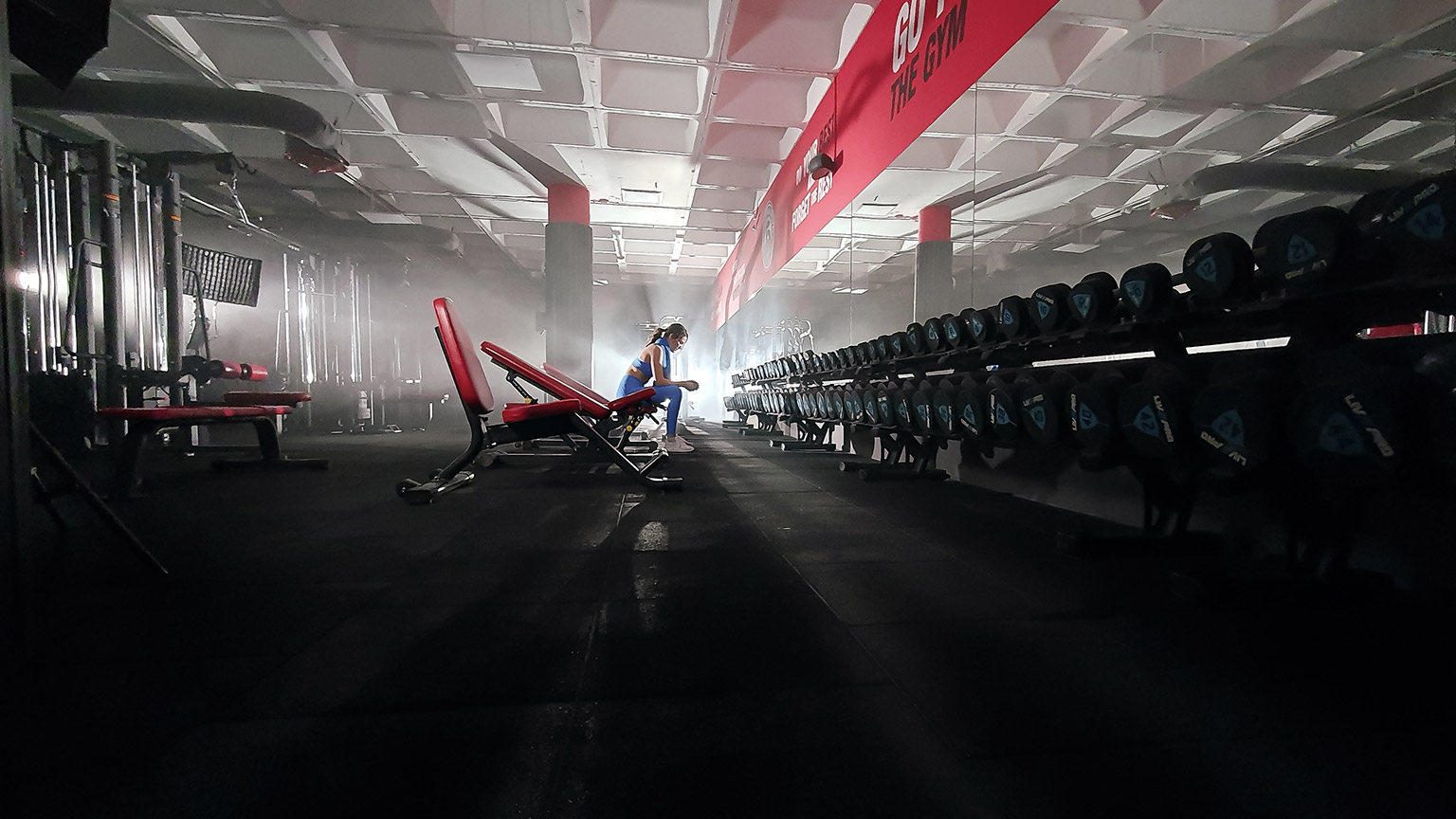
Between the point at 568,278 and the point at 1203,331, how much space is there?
5.75m

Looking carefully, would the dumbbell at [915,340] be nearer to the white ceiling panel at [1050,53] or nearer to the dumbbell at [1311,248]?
the dumbbell at [1311,248]

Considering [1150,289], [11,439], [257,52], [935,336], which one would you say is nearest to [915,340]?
[935,336]

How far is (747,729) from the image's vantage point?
0.78 meters

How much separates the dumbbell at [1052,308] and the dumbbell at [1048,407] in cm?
21

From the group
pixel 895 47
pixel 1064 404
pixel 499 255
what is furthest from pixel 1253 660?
pixel 499 255

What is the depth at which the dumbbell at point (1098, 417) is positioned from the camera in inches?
60.2

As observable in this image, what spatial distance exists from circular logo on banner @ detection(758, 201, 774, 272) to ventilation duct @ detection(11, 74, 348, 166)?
3.87 m

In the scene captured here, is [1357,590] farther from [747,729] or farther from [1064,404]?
[747,729]

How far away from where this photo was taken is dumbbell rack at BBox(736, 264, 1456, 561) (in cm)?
111

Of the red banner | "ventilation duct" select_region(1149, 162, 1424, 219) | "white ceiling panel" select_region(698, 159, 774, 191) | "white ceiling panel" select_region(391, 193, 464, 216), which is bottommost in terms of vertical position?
"ventilation duct" select_region(1149, 162, 1424, 219)

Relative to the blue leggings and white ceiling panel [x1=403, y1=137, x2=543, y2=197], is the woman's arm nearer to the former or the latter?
the blue leggings

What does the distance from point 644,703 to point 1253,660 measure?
3.69ft

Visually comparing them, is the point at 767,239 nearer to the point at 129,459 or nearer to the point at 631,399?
the point at 631,399

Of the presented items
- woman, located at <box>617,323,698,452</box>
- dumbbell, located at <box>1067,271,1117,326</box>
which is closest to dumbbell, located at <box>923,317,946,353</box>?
dumbbell, located at <box>1067,271,1117,326</box>
